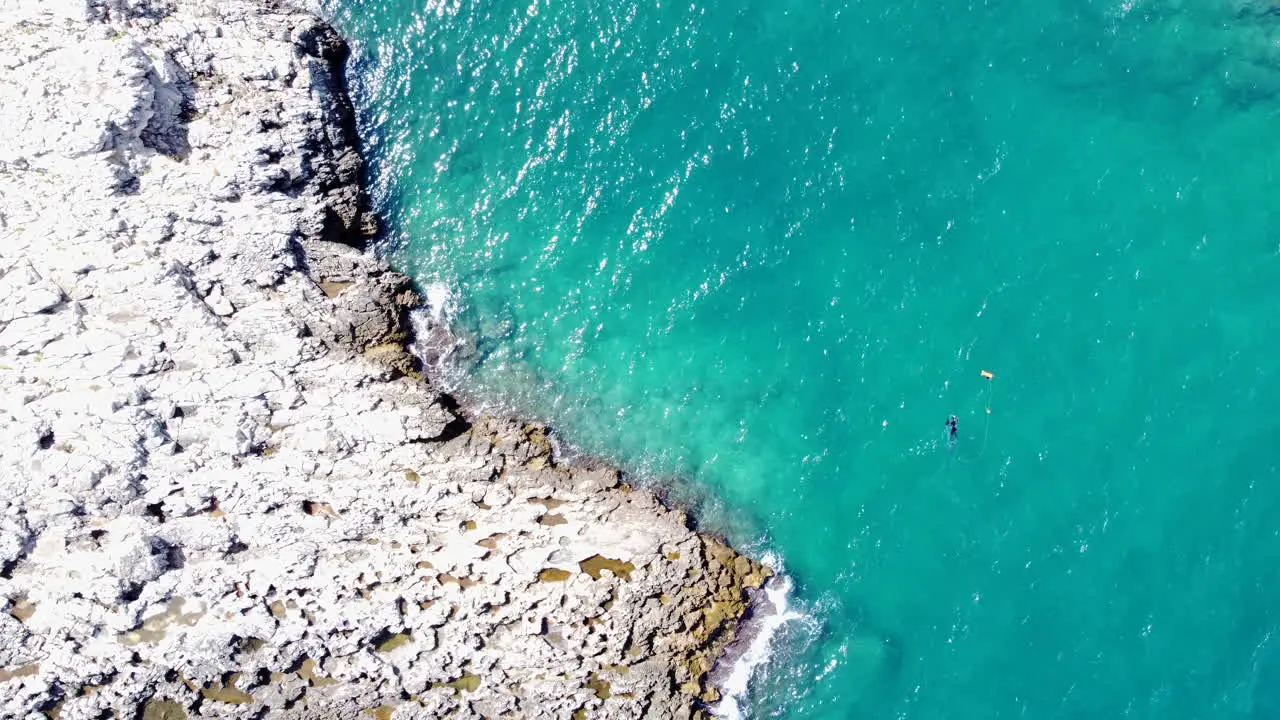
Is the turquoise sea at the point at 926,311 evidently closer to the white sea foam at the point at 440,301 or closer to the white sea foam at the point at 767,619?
the white sea foam at the point at 767,619

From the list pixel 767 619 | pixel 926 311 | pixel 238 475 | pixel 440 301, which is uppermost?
pixel 926 311

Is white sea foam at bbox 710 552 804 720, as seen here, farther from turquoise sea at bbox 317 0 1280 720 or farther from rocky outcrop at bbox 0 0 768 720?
rocky outcrop at bbox 0 0 768 720

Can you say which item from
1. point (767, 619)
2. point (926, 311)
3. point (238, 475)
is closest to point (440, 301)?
point (238, 475)

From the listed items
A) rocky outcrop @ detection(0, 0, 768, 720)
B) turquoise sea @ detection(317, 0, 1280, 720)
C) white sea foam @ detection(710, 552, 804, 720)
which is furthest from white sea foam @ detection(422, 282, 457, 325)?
white sea foam @ detection(710, 552, 804, 720)

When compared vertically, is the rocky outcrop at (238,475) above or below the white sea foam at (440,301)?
below

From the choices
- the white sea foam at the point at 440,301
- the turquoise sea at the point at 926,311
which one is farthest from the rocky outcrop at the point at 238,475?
the turquoise sea at the point at 926,311

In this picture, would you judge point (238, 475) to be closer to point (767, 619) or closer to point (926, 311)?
point (767, 619)
